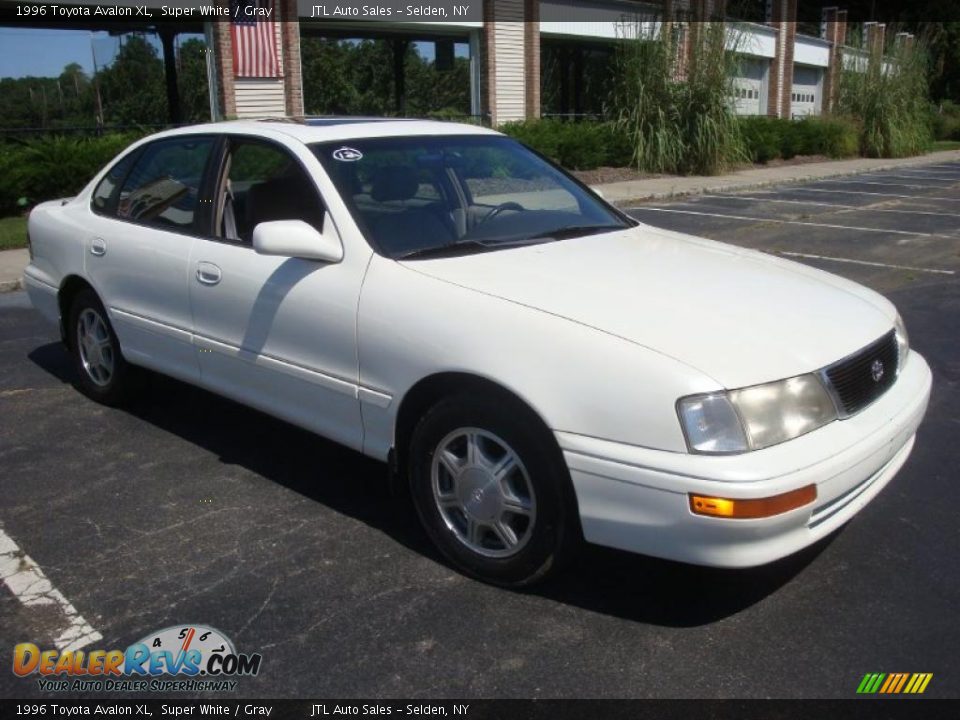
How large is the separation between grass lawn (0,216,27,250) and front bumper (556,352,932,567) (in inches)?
411

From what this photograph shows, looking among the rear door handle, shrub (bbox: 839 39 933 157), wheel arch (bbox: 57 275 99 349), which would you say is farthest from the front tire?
shrub (bbox: 839 39 933 157)

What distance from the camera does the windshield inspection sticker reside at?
4.26 meters

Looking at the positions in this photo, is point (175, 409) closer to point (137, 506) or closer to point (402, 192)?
point (137, 506)

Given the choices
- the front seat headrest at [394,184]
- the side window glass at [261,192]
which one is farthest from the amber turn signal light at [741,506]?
the side window glass at [261,192]

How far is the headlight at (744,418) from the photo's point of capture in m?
2.95

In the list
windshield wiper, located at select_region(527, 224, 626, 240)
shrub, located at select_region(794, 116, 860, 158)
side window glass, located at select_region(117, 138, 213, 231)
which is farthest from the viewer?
shrub, located at select_region(794, 116, 860, 158)

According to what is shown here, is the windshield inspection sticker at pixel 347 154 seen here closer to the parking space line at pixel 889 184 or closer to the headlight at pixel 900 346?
the headlight at pixel 900 346

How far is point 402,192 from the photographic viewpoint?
422cm

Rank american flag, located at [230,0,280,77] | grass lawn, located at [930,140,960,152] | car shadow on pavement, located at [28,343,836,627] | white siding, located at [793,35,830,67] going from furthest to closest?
grass lawn, located at [930,140,960,152]
white siding, located at [793,35,830,67]
american flag, located at [230,0,280,77]
car shadow on pavement, located at [28,343,836,627]

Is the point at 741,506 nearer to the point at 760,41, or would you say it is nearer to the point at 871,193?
the point at 871,193

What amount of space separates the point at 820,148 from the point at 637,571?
27074 millimetres

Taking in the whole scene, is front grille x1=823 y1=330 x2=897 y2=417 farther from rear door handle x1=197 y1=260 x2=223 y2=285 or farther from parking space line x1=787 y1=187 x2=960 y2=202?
parking space line x1=787 y1=187 x2=960 y2=202

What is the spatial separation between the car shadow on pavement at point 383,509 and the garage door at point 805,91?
33.3 m

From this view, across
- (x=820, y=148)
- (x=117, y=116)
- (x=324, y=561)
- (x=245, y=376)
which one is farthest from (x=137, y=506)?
(x=820, y=148)
